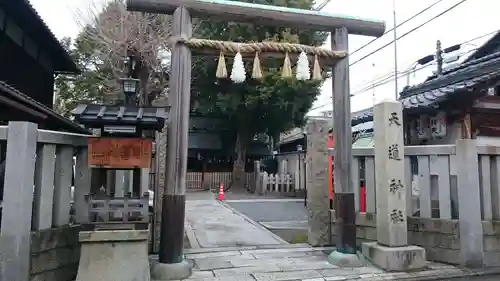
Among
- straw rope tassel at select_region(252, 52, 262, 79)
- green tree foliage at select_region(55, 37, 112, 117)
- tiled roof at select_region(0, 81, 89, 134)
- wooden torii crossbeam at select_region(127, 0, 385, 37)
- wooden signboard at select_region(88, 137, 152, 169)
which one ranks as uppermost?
green tree foliage at select_region(55, 37, 112, 117)

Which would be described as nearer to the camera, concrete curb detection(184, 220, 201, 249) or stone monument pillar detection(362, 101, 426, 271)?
stone monument pillar detection(362, 101, 426, 271)

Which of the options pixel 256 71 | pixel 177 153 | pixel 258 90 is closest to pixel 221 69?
pixel 256 71

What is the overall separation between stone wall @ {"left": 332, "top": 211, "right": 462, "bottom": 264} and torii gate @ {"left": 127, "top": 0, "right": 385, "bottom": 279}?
115 centimetres

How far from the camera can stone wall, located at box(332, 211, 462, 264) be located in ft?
18.9

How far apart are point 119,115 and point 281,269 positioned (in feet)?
11.2

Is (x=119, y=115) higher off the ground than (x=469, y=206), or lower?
higher

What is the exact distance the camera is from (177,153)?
5.46 meters

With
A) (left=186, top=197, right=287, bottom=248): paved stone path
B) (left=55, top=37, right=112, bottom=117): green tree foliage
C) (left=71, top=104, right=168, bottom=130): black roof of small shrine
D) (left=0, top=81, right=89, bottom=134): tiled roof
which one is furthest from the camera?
(left=55, top=37, right=112, bottom=117): green tree foliage

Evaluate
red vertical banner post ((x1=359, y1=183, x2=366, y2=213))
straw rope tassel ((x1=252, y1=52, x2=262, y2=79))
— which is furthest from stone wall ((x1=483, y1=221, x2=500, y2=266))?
straw rope tassel ((x1=252, y1=52, x2=262, y2=79))

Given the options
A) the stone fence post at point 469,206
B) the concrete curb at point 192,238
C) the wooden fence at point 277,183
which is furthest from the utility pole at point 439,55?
the concrete curb at point 192,238

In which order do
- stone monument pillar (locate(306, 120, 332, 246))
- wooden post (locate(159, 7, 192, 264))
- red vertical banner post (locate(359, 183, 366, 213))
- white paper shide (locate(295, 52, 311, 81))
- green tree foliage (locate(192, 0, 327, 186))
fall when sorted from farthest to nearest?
green tree foliage (locate(192, 0, 327, 186))
stone monument pillar (locate(306, 120, 332, 246))
red vertical banner post (locate(359, 183, 366, 213))
white paper shide (locate(295, 52, 311, 81))
wooden post (locate(159, 7, 192, 264))

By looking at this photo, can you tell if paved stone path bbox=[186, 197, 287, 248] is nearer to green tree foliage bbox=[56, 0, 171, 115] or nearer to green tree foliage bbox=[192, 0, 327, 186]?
green tree foliage bbox=[56, 0, 171, 115]

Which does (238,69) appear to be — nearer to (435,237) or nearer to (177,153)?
(177,153)

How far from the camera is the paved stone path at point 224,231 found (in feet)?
25.1
